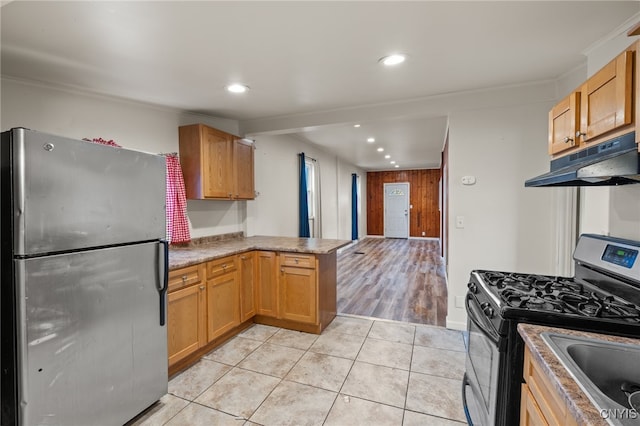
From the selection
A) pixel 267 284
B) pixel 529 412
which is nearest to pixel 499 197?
pixel 529 412

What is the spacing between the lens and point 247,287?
3.01 m

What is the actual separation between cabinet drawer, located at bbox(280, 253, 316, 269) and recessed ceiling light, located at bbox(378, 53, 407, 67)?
1.78 metres

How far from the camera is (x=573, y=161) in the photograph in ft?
5.04

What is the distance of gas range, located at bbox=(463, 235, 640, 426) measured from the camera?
114 centimetres

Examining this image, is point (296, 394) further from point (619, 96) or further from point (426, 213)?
point (426, 213)

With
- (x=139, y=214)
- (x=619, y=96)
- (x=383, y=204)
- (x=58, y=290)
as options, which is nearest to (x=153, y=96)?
(x=139, y=214)

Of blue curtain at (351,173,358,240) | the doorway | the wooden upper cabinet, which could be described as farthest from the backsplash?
the doorway

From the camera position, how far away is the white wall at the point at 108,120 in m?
2.04

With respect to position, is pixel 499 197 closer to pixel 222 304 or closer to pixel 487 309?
pixel 487 309

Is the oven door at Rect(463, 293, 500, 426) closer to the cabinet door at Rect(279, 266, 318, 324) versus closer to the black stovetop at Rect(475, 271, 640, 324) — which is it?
the black stovetop at Rect(475, 271, 640, 324)

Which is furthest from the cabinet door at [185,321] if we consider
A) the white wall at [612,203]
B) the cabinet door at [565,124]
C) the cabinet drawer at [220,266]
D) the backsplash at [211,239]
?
the white wall at [612,203]

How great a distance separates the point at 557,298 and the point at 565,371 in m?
0.69

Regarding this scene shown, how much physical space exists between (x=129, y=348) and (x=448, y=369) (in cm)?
225

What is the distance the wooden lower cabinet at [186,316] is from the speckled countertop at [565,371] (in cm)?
217
